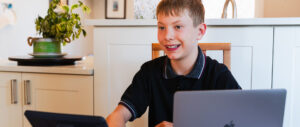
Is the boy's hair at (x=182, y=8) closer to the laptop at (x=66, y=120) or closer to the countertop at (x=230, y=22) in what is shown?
the countertop at (x=230, y=22)

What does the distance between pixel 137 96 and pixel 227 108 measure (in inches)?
17.7

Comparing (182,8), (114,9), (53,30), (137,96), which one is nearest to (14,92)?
(53,30)

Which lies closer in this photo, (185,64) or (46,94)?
(185,64)

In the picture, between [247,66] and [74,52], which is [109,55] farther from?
[74,52]

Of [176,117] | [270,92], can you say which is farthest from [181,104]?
[270,92]

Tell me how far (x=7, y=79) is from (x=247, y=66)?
4.04ft

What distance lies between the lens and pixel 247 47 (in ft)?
4.12

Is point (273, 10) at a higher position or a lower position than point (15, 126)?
higher

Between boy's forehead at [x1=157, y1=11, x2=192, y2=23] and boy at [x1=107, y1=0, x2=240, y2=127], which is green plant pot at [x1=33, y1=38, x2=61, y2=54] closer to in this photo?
boy at [x1=107, y1=0, x2=240, y2=127]

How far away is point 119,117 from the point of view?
89cm

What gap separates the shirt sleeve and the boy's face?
17cm

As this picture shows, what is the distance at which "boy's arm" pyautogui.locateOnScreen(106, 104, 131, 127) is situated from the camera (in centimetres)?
85

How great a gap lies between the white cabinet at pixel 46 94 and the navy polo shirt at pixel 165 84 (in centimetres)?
48

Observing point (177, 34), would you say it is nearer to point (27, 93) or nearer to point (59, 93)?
point (59, 93)
